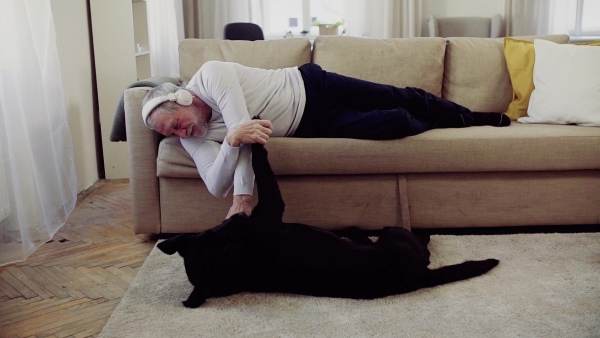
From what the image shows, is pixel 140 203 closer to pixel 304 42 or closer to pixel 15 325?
pixel 15 325

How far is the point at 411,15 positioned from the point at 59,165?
3421 millimetres

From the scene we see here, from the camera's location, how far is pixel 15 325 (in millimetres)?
1659

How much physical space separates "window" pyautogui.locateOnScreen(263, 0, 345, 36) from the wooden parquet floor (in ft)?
9.94

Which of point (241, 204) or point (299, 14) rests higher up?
point (299, 14)

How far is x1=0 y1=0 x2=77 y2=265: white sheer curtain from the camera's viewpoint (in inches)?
84.3

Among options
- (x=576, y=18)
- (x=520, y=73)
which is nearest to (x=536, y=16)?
(x=576, y=18)

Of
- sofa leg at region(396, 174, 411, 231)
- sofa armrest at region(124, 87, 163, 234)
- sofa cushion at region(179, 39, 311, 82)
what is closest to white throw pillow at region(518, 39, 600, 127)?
sofa leg at region(396, 174, 411, 231)

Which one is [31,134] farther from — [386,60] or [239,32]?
[239,32]

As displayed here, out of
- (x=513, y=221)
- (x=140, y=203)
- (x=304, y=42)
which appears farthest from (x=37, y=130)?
(x=513, y=221)

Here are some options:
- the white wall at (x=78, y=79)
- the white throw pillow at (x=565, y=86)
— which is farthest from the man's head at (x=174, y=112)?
the white throw pillow at (x=565, y=86)

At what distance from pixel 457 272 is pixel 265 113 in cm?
90

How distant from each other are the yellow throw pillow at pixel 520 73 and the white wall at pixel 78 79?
216 centimetres

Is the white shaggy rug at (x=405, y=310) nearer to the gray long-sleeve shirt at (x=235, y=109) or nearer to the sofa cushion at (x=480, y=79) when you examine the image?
the gray long-sleeve shirt at (x=235, y=109)

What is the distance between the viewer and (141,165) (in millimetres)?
2258
